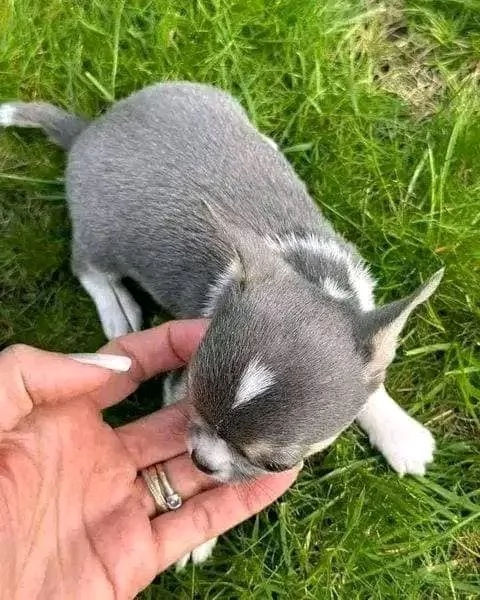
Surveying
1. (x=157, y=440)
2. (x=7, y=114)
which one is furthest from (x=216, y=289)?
(x=7, y=114)

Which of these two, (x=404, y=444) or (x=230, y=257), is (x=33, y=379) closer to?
(x=230, y=257)

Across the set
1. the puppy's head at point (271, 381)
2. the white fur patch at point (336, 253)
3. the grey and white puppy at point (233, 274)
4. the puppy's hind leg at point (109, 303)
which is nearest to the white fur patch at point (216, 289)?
the grey and white puppy at point (233, 274)

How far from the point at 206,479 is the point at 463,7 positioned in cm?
336

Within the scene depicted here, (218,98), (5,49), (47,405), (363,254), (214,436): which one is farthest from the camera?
(5,49)

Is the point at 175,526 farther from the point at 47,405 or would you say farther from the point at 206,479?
the point at 47,405

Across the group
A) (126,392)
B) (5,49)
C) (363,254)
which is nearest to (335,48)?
(363,254)

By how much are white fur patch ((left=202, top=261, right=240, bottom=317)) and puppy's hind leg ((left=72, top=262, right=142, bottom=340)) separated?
84 cm

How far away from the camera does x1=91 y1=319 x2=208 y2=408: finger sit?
4121 millimetres

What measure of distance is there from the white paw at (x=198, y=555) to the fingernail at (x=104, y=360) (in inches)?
52.0

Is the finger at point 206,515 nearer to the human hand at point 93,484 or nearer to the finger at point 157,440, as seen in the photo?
the human hand at point 93,484

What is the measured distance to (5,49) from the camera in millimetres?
5367

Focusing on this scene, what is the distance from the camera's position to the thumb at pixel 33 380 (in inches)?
135

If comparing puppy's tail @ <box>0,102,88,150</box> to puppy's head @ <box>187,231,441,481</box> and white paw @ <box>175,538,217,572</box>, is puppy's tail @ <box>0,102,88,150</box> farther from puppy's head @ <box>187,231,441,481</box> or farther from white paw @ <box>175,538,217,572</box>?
white paw @ <box>175,538,217,572</box>

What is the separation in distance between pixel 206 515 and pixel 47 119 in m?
2.49
